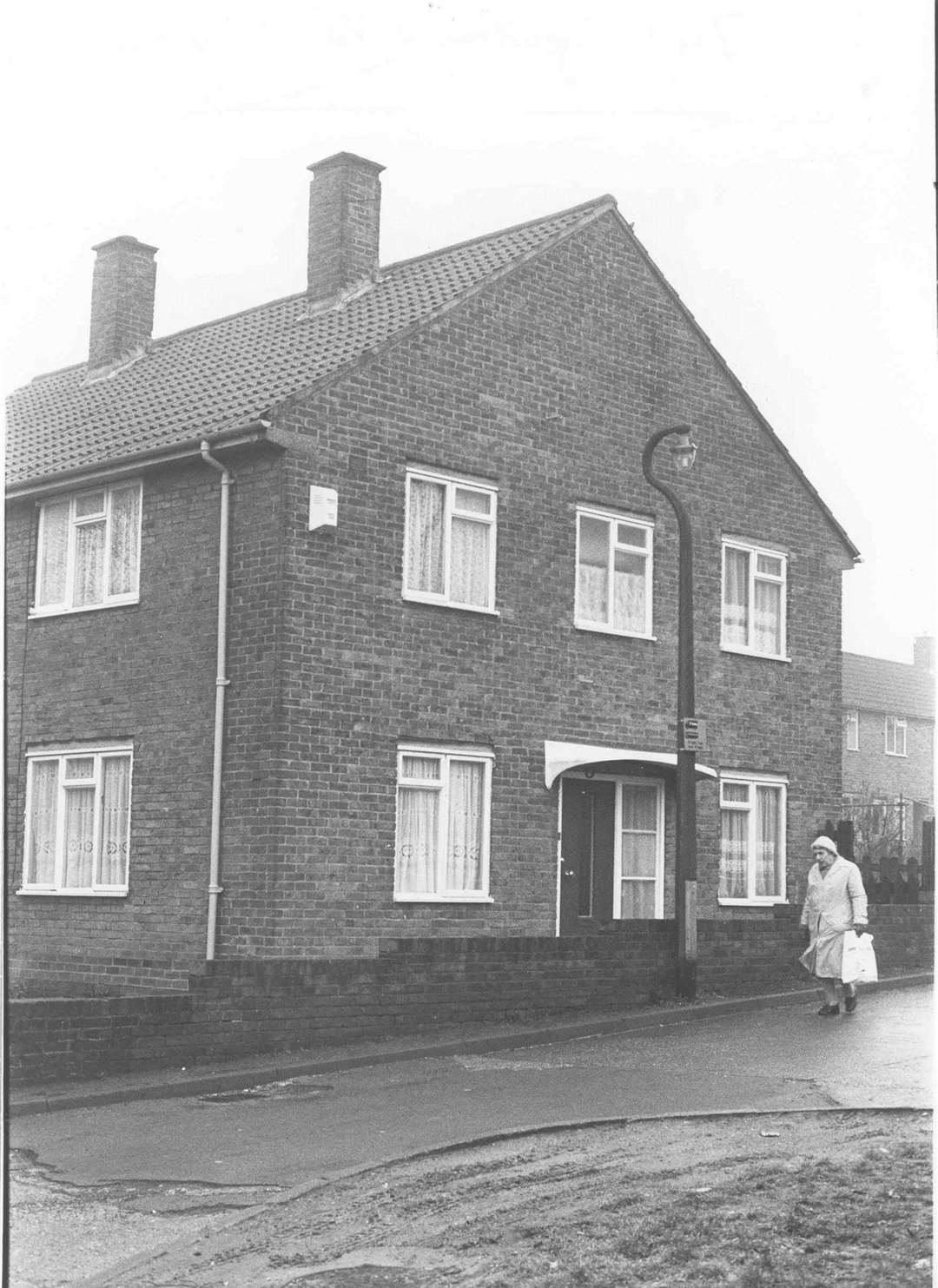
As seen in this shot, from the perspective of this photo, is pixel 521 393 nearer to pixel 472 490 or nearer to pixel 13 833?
pixel 472 490

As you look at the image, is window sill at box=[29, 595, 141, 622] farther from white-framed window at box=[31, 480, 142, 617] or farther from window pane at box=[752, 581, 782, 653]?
window pane at box=[752, 581, 782, 653]

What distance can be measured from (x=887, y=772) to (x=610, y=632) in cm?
2332

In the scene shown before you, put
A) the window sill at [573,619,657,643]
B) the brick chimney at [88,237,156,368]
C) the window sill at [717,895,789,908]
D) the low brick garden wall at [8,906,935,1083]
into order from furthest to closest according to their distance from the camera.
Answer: the brick chimney at [88,237,156,368], the window sill at [717,895,789,908], the window sill at [573,619,657,643], the low brick garden wall at [8,906,935,1083]

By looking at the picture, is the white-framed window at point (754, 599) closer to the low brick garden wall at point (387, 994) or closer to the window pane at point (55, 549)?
the low brick garden wall at point (387, 994)

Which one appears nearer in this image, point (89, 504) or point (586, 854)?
point (89, 504)

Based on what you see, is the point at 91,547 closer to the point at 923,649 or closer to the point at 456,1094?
the point at 456,1094

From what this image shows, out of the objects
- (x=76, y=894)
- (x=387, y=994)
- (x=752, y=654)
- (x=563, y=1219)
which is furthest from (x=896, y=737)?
(x=563, y=1219)

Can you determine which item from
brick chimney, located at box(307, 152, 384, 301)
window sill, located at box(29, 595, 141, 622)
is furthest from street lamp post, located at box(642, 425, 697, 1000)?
window sill, located at box(29, 595, 141, 622)

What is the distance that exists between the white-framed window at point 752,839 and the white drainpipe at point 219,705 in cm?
700

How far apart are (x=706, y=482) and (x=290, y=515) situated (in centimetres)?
650

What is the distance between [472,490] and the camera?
19531mm

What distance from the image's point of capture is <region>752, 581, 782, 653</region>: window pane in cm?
2259

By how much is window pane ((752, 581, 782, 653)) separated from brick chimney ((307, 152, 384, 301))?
6482mm

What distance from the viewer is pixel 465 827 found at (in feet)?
63.0
